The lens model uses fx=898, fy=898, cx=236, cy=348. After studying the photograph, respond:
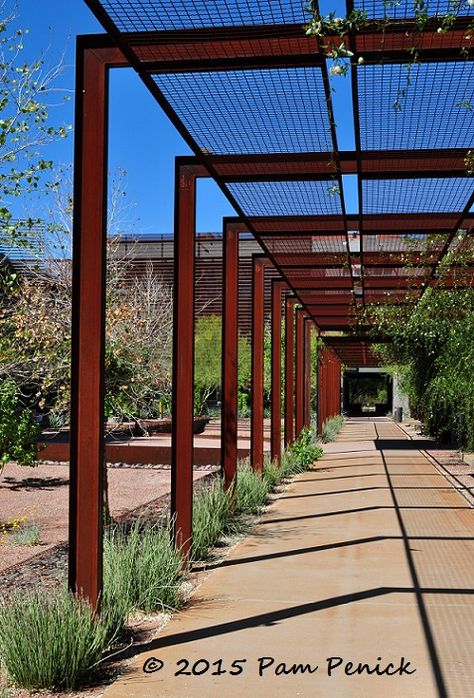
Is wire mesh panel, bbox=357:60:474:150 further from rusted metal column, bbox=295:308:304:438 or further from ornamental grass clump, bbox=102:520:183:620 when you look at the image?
rusted metal column, bbox=295:308:304:438

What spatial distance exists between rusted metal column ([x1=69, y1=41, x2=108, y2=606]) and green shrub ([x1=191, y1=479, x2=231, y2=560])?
271 cm

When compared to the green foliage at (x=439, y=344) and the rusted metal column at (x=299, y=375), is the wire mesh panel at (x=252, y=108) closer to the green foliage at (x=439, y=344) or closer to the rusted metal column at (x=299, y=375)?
the green foliage at (x=439, y=344)

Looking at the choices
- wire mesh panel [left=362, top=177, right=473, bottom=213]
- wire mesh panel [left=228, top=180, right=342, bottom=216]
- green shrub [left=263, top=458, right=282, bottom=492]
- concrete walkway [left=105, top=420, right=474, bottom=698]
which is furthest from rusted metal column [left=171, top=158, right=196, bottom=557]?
green shrub [left=263, top=458, right=282, bottom=492]

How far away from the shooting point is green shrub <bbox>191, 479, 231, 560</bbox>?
8.26 meters

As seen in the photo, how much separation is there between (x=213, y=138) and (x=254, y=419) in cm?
657

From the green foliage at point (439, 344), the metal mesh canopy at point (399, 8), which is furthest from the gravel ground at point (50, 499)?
the metal mesh canopy at point (399, 8)

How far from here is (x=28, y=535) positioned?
9.56 m

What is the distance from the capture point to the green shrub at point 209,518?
27.1 feet

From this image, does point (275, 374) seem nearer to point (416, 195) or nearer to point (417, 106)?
point (416, 195)

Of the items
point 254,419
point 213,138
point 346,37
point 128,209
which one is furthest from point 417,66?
point 128,209

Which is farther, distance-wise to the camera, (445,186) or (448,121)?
(445,186)

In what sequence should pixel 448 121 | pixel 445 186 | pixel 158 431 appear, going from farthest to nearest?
pixel 158 431 < pixel 445 186 < pixel 448 121

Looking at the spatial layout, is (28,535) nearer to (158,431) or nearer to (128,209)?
(128,209)

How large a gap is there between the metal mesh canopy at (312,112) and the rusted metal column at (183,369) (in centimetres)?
54
